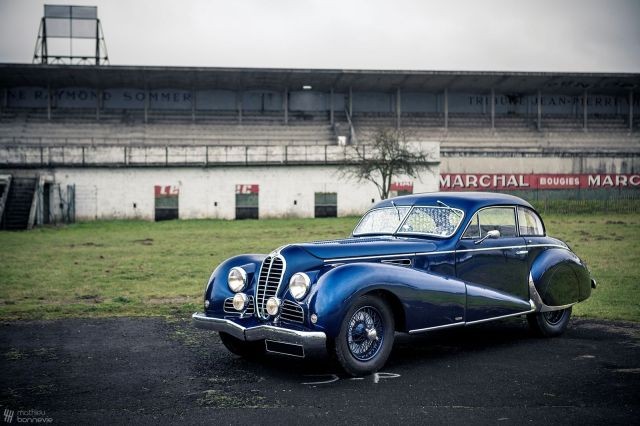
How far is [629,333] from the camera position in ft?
26.2

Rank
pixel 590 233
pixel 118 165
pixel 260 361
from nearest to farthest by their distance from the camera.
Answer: pixel 260 361 < pixel 590 233 < pixel 118 165

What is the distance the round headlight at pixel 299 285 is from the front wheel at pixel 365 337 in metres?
0.45

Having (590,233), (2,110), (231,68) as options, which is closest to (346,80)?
(231,68)

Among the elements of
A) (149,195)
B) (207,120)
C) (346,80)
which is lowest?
(149,195)

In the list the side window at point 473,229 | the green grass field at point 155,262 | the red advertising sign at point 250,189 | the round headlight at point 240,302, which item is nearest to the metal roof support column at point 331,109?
the red advertising sign at point 250,189

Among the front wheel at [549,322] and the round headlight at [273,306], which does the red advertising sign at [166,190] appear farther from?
the round headlight at [273,306]

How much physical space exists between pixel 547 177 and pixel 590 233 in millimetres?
18167

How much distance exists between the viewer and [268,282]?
635 cm

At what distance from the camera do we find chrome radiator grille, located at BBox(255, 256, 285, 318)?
6.28 metres

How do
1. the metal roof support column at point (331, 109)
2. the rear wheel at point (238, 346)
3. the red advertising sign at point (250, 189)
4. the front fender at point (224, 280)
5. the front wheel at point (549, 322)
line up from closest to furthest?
the front fender at point (224, 280)
the rear wheel at point (238, 346)
the front wheel at point (549, 322)
the red advertising sign at point (250, 189)
the metal roof support column at point (331, 109)

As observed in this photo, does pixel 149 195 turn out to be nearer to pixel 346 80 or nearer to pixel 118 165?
pixel 118 165

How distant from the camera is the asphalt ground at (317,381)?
195 inches

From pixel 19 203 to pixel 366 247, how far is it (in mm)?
29725

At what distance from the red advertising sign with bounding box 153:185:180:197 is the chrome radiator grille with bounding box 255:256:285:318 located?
100 feet
